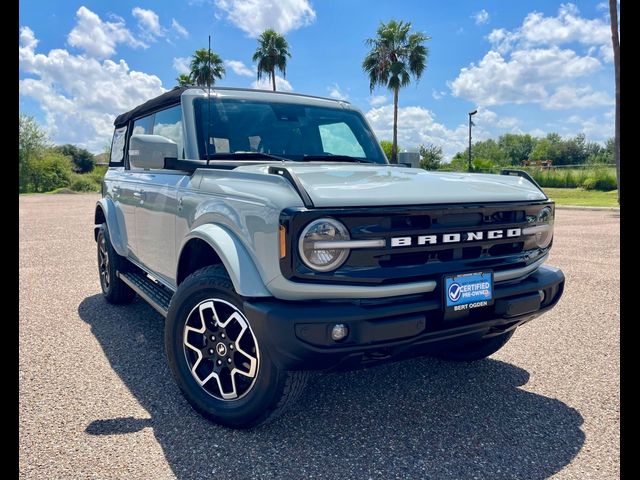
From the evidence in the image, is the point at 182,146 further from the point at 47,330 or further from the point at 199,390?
the point at 47,330

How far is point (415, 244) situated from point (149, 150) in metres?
1.90

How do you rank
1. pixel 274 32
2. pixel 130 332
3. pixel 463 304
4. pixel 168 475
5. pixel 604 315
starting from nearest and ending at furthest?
pixel 168 475
pixel 463 304
pixel 130 332
pixel 604 315
pixel 274 32

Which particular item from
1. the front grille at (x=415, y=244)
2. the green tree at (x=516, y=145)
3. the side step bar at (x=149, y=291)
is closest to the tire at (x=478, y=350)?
the front grille at (x=415, y=244)

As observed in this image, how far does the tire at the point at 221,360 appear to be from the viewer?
101 inches

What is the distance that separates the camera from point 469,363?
3.77 m

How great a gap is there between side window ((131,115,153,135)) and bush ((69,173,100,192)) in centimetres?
4396

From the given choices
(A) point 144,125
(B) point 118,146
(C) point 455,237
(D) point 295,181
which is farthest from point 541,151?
(D) point 295,181

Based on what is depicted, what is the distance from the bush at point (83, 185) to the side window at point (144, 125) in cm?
4396

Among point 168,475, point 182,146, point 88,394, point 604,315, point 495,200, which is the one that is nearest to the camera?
point 168,475

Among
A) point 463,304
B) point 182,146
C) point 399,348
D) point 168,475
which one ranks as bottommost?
point 168,475

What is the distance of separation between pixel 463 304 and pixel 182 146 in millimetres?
2340

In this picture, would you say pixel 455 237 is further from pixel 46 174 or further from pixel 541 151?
pixel 541 151

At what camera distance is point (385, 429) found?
2.77 meters

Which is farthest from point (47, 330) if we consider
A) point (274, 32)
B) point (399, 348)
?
point (274, 32)
